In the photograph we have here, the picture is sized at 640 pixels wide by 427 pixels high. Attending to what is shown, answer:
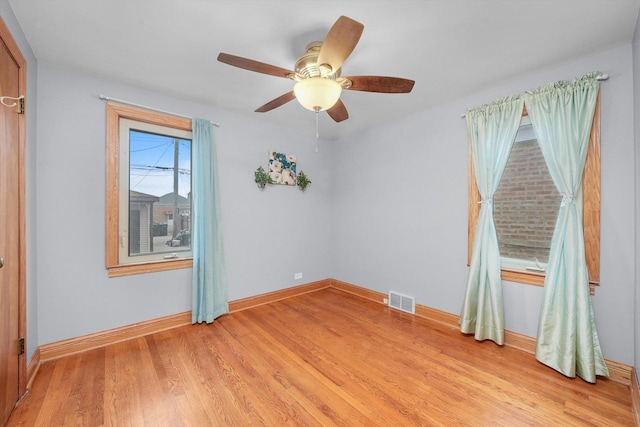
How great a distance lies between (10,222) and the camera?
159 cm

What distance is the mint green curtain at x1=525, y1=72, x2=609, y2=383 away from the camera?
193 centimetres

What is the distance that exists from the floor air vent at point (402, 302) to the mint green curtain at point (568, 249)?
4.00 ft

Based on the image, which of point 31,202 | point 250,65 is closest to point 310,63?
point 250,65

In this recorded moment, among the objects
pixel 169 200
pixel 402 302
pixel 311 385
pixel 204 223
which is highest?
pixel 169 200

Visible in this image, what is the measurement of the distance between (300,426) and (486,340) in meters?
1.98

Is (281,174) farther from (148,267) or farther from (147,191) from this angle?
(148,267)

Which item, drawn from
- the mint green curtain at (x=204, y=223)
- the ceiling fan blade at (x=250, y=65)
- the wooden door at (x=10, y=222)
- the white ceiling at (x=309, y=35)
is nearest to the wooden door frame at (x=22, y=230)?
the wooden door at (x=10, y=222)

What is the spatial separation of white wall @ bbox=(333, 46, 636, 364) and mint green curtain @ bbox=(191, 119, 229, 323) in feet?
6.51

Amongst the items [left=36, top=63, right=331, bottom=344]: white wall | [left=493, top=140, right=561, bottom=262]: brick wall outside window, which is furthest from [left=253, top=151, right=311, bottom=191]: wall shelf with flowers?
[left=493, top=140, right=561, bottom=262]: brick wall outside window

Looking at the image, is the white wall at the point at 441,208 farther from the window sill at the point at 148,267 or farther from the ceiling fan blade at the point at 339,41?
the window sill at the point at 148,267

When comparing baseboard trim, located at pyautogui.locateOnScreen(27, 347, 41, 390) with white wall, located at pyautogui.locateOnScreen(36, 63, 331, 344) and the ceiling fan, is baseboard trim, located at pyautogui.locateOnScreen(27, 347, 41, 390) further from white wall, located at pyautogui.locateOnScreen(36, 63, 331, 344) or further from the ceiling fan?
the ceiling fan

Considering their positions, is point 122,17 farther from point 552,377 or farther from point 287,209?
point 552,377

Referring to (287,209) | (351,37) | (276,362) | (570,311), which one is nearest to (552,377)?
(570,311)

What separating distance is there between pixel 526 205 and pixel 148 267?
12.2ft
